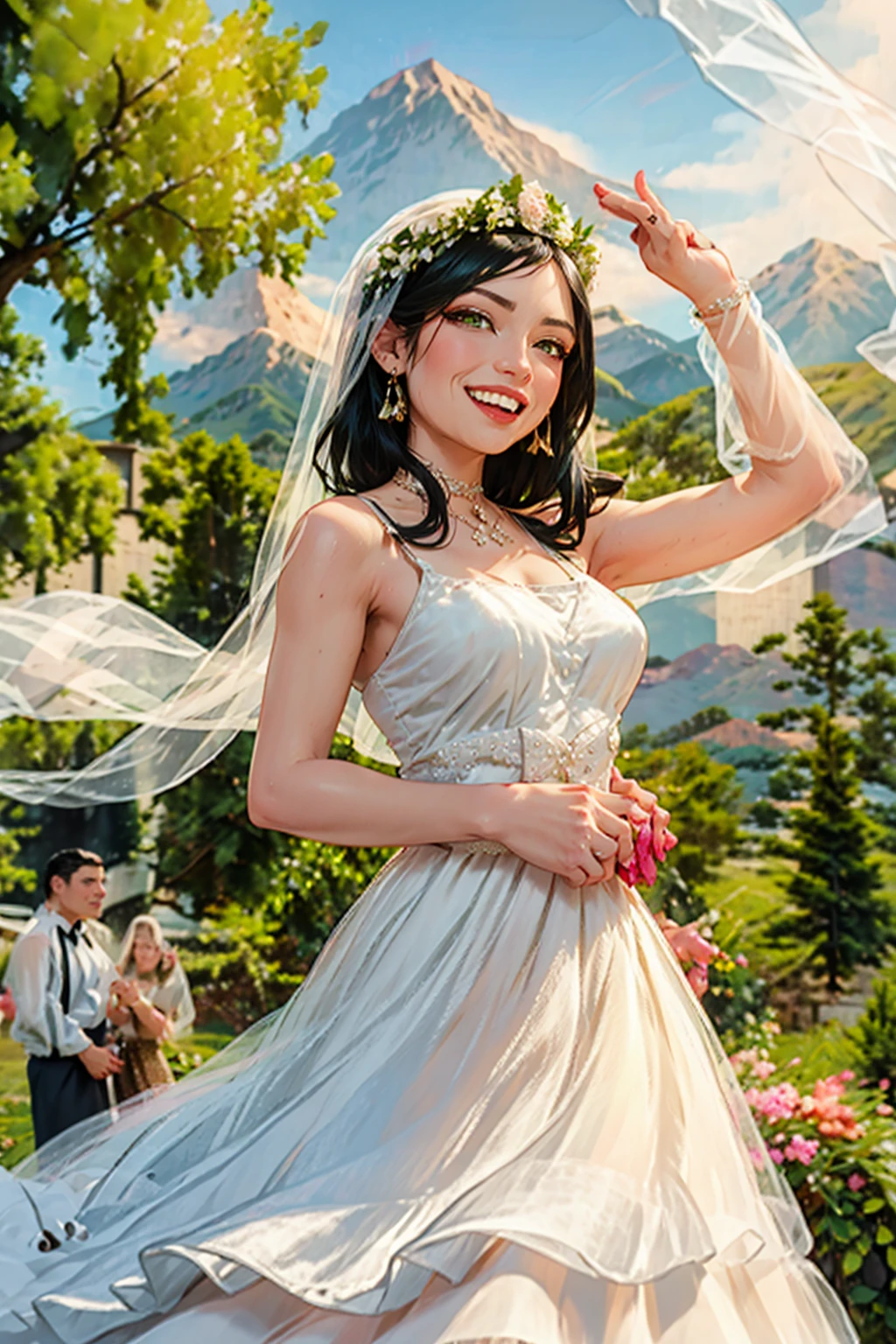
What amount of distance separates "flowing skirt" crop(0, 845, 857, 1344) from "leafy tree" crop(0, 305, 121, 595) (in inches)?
156

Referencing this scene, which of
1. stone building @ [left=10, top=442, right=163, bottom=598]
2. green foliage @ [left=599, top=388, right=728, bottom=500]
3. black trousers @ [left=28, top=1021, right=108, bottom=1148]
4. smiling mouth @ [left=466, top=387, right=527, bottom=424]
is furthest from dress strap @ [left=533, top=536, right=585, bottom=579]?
stone building @ [left=10, top=442, right=163, bottom=598]

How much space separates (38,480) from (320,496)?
3636 millimetres

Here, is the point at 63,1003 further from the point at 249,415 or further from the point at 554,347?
the point at 554,347

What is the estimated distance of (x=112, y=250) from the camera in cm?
522

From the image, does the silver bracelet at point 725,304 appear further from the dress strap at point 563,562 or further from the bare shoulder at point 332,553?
the bare shoulder at point 332,553

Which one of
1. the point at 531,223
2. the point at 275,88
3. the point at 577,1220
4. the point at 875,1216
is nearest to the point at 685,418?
the point at 275,88

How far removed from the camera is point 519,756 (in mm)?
1697

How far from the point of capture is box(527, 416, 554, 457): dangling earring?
80.4 inches

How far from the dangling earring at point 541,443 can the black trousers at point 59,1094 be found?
3128 millimetres

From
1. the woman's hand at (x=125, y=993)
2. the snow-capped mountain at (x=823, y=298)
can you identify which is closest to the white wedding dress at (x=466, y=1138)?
the woman's hand at (x=125, y=993)

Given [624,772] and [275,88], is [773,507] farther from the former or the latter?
[275,88]

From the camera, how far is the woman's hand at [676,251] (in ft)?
6.14

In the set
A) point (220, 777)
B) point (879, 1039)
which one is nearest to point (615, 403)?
point (220, 777)

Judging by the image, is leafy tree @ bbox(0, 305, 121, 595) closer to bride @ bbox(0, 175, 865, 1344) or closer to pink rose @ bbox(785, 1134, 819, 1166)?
bride @ bbox(0, 175, 865, 1344)
